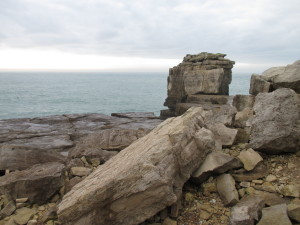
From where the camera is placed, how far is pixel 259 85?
373 inches

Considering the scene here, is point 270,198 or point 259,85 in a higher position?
point 259,85

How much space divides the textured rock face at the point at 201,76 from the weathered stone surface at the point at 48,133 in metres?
9.12

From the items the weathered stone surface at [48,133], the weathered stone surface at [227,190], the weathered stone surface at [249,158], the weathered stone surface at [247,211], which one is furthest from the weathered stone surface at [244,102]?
the weathered stone surface at [247,211]

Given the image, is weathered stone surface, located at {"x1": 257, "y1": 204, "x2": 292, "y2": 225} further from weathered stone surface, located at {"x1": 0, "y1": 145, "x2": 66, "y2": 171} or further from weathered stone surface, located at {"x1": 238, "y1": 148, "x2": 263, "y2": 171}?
weathered stone surface, located at {"x1": 0, "y1": 145, "x2": 66, "y2": 171}

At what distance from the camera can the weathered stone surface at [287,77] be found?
8031 mm

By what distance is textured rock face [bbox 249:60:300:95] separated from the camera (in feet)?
26.5

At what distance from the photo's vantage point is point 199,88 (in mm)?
31078

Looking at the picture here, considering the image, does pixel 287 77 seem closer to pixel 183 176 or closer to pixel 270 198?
pixel 270 198

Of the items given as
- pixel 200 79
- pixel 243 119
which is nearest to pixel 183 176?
pixel 243 119

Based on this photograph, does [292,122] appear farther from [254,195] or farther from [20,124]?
[20,124]

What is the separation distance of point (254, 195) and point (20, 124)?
18708mm

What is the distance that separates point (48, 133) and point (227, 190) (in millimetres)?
13441

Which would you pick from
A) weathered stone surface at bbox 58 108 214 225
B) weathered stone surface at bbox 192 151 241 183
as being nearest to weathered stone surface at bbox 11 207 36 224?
weathered stone surface at bbox 58 108 214 225

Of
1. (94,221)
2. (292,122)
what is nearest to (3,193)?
(94,221)
